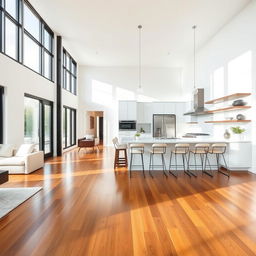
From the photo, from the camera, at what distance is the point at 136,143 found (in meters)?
4.98

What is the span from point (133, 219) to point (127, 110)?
744cm

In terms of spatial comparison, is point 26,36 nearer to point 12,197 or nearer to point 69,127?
point 12,197

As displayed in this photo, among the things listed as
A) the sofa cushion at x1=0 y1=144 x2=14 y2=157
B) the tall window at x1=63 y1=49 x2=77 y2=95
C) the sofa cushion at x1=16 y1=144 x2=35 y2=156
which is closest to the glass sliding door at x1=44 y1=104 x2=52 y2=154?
the tall window at x1=63 y1=49 x2=77 y2=95

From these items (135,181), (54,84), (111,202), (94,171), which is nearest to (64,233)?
(111,202)

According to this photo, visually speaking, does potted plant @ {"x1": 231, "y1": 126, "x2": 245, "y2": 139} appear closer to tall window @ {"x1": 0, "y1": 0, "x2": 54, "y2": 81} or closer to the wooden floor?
the wooden floor

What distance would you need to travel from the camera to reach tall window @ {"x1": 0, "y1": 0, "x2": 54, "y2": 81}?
4742 millimetres

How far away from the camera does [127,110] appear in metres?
9.62

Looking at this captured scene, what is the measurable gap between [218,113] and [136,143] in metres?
3.31

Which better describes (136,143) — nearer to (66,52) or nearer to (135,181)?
(135,181)

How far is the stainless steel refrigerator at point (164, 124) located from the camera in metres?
9.97

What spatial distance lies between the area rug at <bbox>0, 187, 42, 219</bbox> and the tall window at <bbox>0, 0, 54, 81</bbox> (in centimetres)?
332

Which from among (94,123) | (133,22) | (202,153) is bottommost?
A: (202,153)

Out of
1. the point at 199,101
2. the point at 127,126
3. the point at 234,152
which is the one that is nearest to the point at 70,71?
the point at 127,126

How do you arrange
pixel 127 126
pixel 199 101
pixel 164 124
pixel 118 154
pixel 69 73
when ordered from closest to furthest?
1. pixel 118 154
2. pixel 199 101
3. pixel 69 73
4. pixel 127 126
5. pixel 164 124
